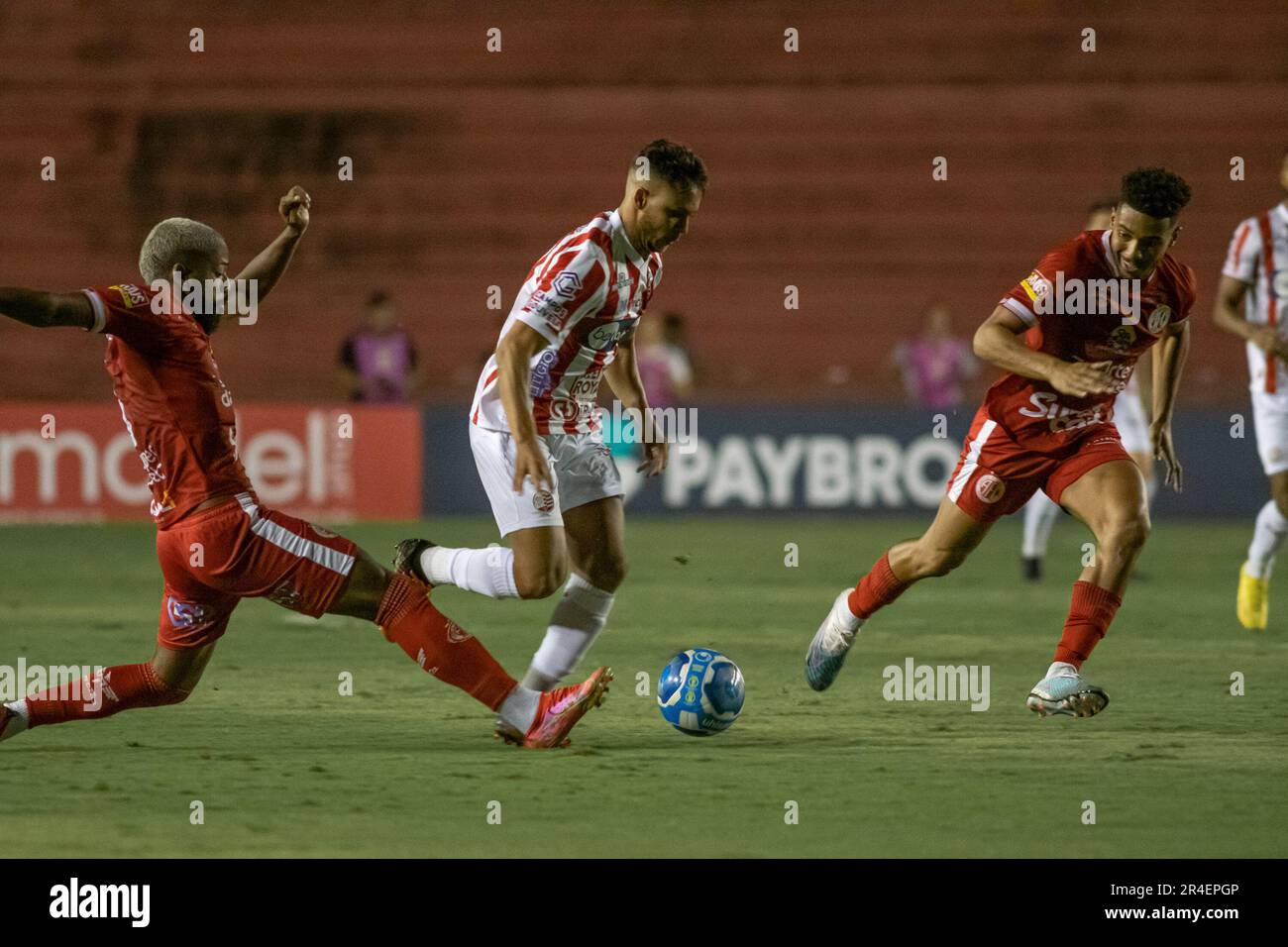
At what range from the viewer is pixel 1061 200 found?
63.1ft

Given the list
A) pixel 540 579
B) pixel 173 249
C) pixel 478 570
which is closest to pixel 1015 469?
pixel 540 579

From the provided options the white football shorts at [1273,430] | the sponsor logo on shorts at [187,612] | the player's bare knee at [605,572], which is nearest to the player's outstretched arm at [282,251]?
the sponsor logo on shorts at [187,612]

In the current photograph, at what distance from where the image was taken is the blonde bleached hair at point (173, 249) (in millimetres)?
5613

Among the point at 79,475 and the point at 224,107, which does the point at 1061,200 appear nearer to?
the point at 224,107

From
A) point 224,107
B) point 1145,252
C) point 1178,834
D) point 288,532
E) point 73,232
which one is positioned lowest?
point 1178,834

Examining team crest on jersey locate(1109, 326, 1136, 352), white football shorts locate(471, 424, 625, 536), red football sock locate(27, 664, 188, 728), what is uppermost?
team crest on jersey locate(1109, 326, 1136, 352)

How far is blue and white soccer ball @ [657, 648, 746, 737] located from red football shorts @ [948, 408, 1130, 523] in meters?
1.10

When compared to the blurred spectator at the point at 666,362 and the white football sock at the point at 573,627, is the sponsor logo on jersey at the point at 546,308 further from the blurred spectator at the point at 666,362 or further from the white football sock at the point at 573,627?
the blurred spectator at the point at 666,362

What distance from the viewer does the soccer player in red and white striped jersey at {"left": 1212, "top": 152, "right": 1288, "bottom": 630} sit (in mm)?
9086

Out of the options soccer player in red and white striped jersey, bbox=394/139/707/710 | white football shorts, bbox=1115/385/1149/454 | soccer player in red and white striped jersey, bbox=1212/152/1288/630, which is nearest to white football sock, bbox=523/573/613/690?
soccer player in red and white striped jersey, bbox=394/139/707/710

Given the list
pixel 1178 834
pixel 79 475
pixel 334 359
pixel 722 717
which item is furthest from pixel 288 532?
pixel 334 359

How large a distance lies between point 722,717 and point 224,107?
15054 millimetres

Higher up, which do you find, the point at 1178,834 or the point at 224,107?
the point at 224,107

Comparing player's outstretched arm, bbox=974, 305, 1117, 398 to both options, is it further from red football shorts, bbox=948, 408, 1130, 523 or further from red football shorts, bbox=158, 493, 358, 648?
red football shorts, bbox=158, 493, 358, 648
